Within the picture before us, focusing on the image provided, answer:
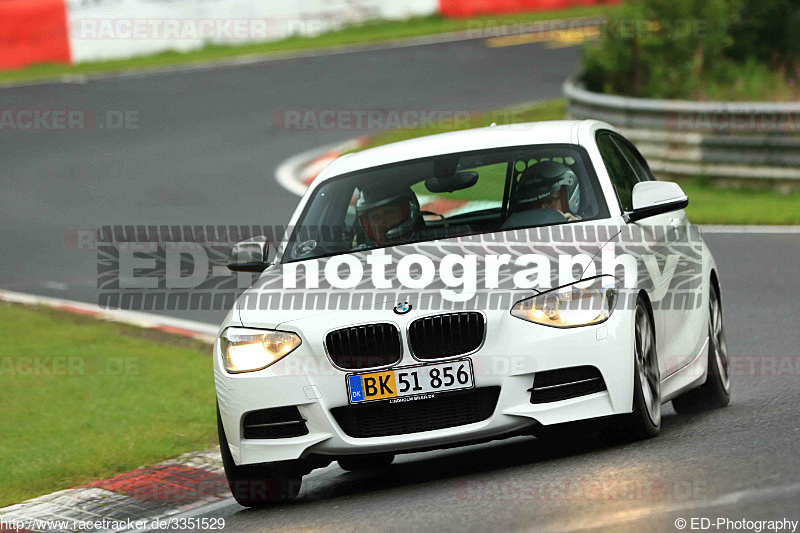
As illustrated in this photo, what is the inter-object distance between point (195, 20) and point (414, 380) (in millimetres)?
28420

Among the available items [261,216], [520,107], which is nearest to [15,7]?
[520,107]

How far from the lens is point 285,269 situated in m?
7.43

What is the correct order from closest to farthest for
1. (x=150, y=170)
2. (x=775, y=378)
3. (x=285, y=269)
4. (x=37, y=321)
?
(x=285, y=269) < (x=775, y=378) < (x=37, y=321) < (x=150, y=170)

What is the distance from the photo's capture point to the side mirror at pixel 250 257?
780 cm

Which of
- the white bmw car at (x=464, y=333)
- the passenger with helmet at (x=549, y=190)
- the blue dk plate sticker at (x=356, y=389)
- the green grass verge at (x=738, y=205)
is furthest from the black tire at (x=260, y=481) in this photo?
the green grass verge at (x=738, y=205)

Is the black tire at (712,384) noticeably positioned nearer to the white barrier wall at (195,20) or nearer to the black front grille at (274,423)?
the black front grille at (274,423)

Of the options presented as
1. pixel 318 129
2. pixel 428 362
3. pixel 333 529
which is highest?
pixel 428 362

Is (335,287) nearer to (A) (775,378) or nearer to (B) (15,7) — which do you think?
(A) (775,378)

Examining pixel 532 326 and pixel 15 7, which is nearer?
pixel 532 326

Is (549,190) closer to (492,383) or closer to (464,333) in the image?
(464,333)

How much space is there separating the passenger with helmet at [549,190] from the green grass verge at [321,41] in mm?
23684

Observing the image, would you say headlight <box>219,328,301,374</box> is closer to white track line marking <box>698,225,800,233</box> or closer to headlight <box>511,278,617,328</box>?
headlight <box>511,278,617,328</box>

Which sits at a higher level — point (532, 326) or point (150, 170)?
point (532, 326)

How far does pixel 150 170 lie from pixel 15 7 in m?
10.4
